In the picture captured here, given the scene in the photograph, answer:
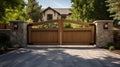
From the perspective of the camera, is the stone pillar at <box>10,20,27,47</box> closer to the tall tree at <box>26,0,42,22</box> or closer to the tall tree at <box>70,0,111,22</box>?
the tall tree at <box>70,0,111,22</box>

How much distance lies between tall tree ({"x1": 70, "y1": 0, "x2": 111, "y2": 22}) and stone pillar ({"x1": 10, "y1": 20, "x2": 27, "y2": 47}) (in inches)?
710

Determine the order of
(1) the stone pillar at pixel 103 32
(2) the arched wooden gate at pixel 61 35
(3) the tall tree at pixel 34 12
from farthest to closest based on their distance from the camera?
1. (3) the tall tree at pixel 34 12
2. (2) the arched wooden gate at pixel 61 35
3. (1) the stone pillar at pixel 103 32

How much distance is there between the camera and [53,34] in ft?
77.5

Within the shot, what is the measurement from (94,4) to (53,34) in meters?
16.3

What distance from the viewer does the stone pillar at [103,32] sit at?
22.2 metres

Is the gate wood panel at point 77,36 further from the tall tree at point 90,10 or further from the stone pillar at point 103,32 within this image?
the tall tree at point 90,10

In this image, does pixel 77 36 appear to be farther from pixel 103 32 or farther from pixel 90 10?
pixel 90 10

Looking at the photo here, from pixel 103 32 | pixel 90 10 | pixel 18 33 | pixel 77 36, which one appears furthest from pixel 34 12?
pixel 103 32

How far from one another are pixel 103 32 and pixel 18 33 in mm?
7426

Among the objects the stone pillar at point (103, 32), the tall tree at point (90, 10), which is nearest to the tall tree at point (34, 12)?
the tall tree at point (90, 10)

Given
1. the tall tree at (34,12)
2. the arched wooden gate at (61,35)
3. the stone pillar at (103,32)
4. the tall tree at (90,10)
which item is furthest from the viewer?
the tall tree at (34,12)

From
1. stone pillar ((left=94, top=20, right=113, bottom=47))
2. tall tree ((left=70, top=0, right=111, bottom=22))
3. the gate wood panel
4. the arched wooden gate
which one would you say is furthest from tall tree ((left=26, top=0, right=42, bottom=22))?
stone pillar ((left=94, top=20, right=113, bottom=47))

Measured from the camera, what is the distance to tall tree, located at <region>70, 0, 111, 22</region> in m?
38.1

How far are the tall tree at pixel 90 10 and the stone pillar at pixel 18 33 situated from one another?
18.0 m
